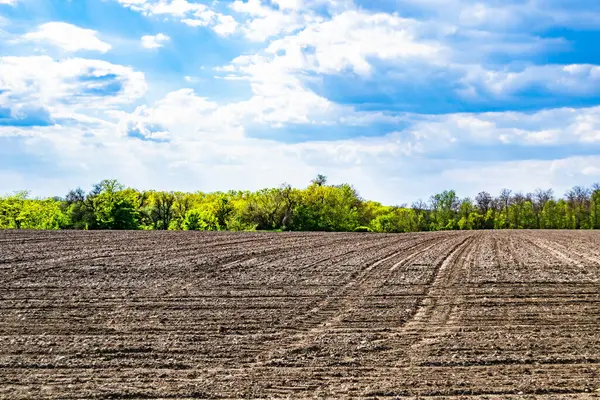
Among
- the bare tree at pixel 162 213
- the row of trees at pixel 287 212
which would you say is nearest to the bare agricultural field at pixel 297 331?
the row of trees at pixel 287 212

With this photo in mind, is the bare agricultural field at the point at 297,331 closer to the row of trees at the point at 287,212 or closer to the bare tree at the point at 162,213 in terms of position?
the row of trees at the point at 287,212

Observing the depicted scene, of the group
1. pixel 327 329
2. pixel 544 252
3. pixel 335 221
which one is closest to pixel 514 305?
pixel 327 329

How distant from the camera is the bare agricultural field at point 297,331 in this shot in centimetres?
1006

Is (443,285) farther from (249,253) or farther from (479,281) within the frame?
(249,253)

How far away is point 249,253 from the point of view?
31719 mm

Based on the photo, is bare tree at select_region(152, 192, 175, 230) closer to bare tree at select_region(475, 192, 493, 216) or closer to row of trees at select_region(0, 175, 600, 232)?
row of trees at select_region(0, 175, 600, 232)

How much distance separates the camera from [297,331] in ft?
44.5

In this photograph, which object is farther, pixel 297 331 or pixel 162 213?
pixel 162 213

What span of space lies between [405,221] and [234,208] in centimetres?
3855

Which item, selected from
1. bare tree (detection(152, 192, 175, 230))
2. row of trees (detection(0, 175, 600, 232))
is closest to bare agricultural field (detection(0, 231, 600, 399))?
row of trees (detection(0, 175, 600, 232))

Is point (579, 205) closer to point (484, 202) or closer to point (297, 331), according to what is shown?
point (484, 202)

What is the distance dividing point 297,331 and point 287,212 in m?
84.3

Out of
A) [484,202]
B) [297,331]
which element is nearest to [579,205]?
[484,202]

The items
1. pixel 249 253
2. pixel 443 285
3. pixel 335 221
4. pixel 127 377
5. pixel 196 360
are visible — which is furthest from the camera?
pixel 335 221
